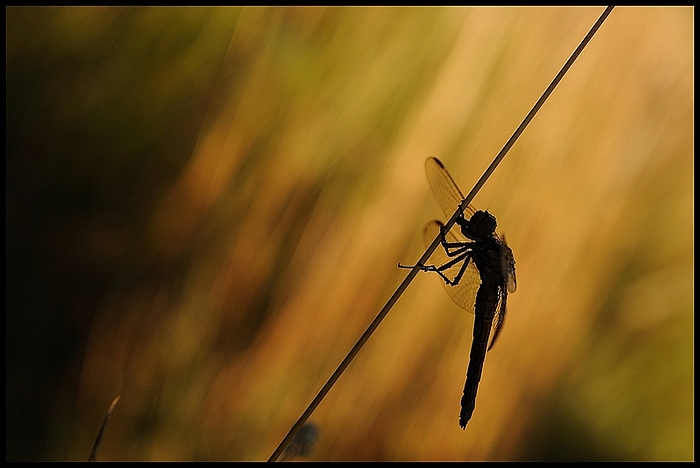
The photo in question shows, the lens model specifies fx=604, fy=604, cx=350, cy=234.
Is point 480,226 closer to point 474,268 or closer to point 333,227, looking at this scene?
point 474,268

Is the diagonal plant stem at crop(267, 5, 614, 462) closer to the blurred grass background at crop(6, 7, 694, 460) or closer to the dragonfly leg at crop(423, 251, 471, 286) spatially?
the dragonfly leg at crop(423, 251, 471, 286)

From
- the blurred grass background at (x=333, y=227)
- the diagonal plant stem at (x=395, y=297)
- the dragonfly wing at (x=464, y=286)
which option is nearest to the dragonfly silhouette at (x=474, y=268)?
the dragonfly wing at (x=464, y=286)

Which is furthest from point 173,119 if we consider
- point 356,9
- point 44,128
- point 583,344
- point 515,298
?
point 583,344

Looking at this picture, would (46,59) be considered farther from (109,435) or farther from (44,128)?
(109,435)

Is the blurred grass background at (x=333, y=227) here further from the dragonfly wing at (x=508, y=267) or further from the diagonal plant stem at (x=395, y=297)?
the diagonal plant stem at (x=395, y=297)

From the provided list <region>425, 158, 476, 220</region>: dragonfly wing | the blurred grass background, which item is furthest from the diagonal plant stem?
the blurred grass background

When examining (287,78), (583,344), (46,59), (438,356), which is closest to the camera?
(46,59)
